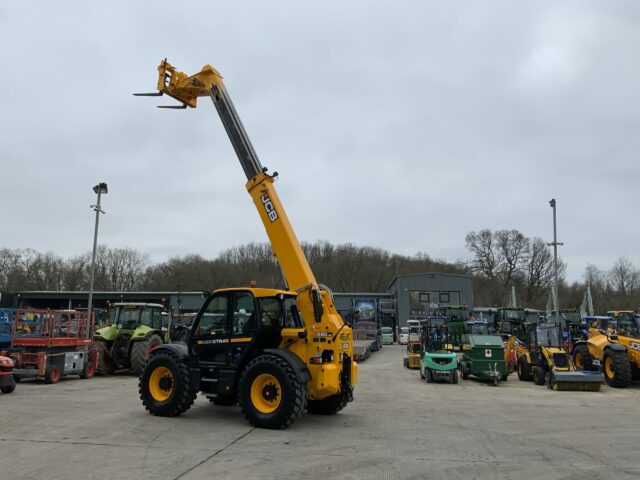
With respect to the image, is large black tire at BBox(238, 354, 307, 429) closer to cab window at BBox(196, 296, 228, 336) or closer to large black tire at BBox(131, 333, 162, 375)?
cab window at BBox(196, 296, 228, 336)

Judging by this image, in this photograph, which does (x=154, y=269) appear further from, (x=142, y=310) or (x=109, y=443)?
(x=109, y=443)

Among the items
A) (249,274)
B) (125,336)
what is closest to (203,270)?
(249,274)

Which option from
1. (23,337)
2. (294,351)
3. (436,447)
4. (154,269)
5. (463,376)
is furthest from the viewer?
(154,269)

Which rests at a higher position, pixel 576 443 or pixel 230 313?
pixel 230 313

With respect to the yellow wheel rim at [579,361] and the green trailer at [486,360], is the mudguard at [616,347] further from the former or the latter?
the green trailer at [486,360]

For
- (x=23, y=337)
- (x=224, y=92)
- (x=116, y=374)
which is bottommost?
(x=116, y=374)

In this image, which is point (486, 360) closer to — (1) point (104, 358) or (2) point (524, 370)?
(2) point (524, 370)

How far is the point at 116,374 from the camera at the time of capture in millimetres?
18656

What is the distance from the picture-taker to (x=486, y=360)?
55.1ft

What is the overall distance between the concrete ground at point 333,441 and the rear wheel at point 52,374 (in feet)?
9.75

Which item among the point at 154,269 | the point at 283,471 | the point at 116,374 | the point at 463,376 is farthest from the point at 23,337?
the point at 154,269

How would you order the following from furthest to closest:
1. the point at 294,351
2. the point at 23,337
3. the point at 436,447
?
the point at 23,337
the point at 294,351
the point at 436,447

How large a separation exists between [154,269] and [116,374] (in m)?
62.1

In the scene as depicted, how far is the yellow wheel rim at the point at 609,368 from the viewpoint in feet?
52.2
